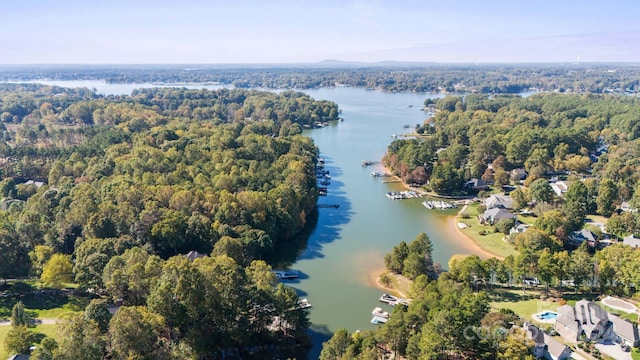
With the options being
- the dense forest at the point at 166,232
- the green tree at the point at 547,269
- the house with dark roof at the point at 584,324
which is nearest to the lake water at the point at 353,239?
the dense forest at the point at 166,232

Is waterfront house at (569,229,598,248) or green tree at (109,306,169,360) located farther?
waterfront house at (569,229,598,248)

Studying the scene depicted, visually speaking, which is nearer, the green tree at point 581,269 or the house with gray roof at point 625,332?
the house with gray roof at point 625,332

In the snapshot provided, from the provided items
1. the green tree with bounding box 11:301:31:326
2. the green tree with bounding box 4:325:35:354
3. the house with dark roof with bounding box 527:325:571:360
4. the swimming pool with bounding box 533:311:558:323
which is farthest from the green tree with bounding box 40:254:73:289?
the swimming pool with bounding box 533:311:558:323

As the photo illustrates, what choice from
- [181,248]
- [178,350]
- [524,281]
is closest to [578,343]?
[524,281]

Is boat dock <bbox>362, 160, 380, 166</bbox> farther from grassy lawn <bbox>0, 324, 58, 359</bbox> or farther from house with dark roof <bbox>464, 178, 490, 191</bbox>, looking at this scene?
grassy lawn <bbox>0, 324, 58, 359</bbox>

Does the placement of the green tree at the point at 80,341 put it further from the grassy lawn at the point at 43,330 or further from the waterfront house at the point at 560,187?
the waterfront house at the point at 560,187
